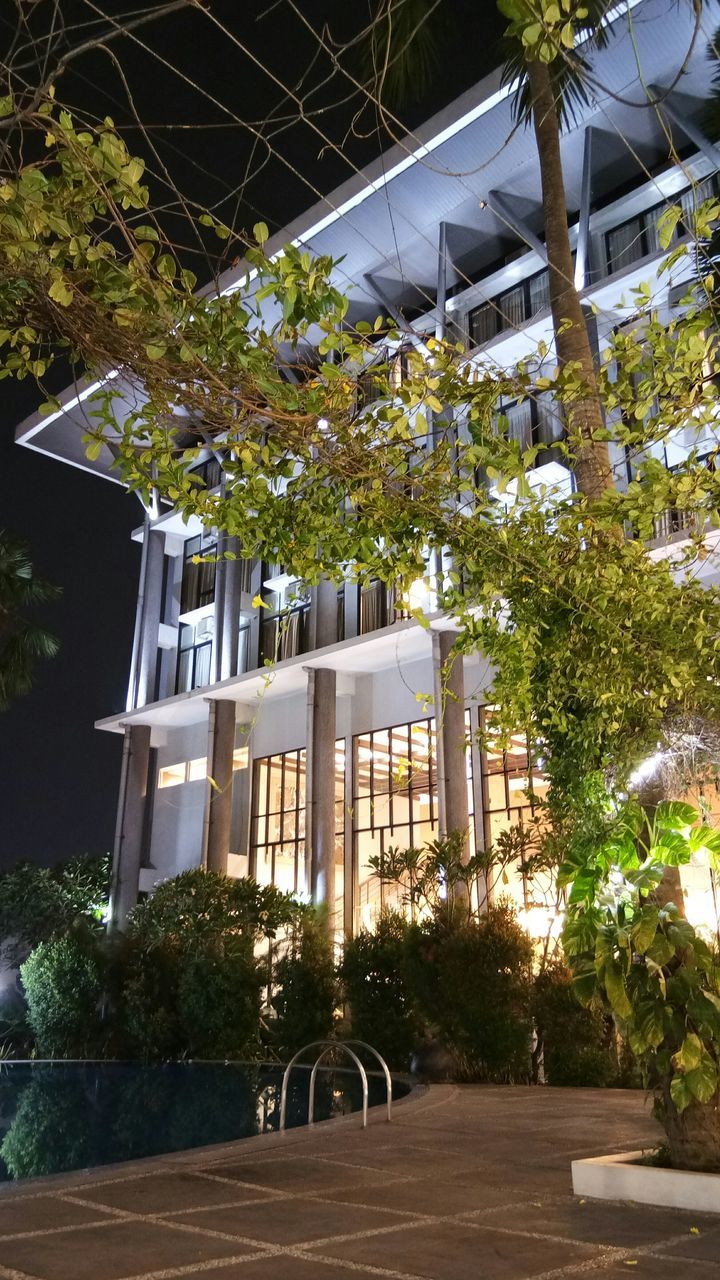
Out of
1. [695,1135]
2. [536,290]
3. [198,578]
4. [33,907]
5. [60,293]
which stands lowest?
[695,1135]

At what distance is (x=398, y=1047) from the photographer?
37.8ft

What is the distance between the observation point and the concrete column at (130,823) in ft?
81.0

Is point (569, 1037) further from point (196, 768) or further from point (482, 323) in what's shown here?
point (196, 768)

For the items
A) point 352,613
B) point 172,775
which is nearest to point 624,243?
point 352,613

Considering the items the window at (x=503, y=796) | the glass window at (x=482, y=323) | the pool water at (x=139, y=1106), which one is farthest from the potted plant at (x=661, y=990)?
the glass window at (x=482, y=323)

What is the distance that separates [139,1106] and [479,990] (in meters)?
4.08

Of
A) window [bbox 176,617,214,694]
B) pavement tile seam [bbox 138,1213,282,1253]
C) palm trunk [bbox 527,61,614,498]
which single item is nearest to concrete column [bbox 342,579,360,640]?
window [bbox 176,617,214,694]

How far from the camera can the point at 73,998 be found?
50.4 feet

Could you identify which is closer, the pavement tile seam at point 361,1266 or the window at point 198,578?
the pavement tile seam at point 361,1266

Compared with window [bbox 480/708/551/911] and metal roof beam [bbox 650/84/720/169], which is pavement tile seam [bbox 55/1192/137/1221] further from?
metal roof beam [bbox 650/84/720/169]

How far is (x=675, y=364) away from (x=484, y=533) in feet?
3.74

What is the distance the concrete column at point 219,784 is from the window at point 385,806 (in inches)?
122

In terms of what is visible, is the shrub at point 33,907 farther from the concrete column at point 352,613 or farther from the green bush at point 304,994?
the green bush at point 304,994

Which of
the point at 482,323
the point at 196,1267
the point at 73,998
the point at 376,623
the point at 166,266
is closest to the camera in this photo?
the point at 166,266
